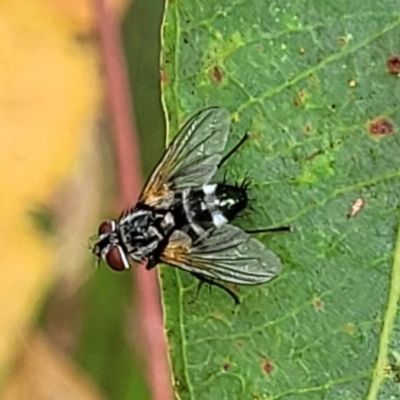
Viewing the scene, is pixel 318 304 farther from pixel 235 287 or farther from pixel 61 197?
pixel 61 197

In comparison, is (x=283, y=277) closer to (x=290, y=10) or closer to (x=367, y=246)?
(x=367, y=246)

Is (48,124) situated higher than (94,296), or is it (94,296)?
(48,124)

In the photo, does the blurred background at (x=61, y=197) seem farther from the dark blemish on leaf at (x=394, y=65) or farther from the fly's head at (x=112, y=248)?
the dark blemish on leaf at (x=394, y=65)

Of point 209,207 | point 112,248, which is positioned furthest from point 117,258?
point 209,207

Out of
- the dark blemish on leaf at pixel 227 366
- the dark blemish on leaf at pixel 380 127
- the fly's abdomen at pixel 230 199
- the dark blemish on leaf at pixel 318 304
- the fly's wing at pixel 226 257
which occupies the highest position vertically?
the dark blemish on leaf at pixel 380 127

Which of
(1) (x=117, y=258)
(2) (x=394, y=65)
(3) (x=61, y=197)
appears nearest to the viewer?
(2) (x=394, y=65)

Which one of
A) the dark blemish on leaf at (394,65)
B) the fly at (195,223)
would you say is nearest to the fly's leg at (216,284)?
the fly at (195,223)

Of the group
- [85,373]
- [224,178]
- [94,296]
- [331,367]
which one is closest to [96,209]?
[94,296]
